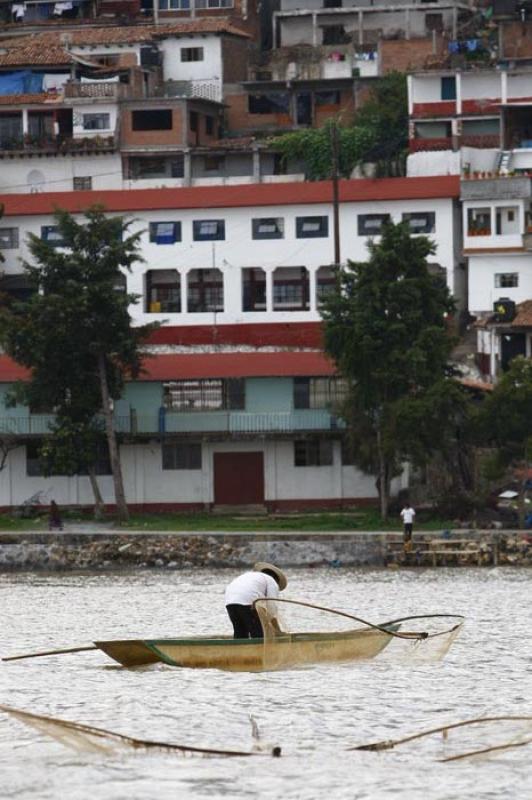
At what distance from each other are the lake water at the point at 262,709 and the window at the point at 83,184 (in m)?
44.8

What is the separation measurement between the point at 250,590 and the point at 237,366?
3525cm

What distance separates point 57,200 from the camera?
7775 cm

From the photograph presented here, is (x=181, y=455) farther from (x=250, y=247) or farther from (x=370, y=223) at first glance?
(x=370, y=223)

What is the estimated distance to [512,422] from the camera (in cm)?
5638

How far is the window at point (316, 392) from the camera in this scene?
206 ft

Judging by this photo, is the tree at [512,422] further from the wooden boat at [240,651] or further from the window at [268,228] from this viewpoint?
the wooden boat at [240,651]

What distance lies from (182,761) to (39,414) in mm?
41464

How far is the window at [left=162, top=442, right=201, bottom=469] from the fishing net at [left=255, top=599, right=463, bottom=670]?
108 feet

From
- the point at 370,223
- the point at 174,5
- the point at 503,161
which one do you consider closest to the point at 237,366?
the point at 370,223

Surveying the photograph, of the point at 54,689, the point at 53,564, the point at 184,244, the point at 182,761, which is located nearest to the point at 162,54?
the point at 184,244

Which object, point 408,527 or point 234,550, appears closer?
point 408,527

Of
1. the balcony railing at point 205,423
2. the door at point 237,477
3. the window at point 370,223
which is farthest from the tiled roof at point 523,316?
the door at point 237,477

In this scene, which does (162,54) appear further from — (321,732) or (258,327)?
(321,732)

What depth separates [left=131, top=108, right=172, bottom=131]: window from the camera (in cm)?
8681
